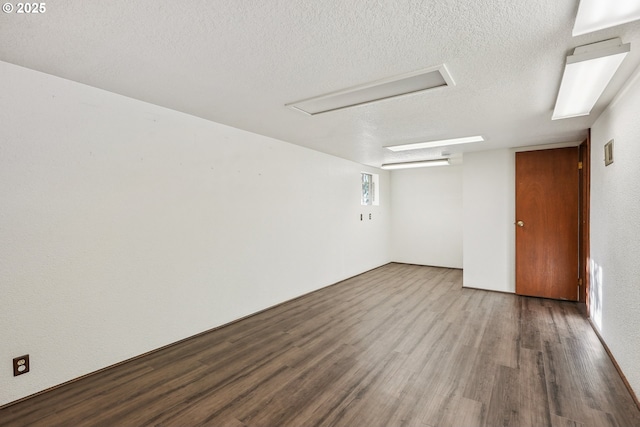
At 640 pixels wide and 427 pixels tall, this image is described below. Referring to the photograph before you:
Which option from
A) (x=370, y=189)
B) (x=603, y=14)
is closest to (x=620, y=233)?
(x=603, y=14)

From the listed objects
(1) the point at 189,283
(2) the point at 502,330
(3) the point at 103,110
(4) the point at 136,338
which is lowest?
(2) the point at 502,330

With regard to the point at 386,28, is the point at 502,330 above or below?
below

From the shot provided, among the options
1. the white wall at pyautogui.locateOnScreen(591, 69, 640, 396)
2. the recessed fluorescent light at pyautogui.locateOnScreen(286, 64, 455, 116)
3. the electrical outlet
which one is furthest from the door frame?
the electrical outlet

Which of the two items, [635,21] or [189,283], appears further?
[189,283]

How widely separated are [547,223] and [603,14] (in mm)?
4002

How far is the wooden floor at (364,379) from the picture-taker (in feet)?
6.59

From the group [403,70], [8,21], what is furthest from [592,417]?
[8,21]

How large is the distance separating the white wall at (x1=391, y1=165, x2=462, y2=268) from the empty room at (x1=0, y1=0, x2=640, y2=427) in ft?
8.86

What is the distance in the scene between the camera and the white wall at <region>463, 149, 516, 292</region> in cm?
505

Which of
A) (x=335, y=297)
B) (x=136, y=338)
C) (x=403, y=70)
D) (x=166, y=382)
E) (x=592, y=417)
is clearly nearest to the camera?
(x=592, y=417)

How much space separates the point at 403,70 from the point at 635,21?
4.12ft

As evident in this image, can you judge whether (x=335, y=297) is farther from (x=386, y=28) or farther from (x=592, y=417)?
(x=386, y=28)

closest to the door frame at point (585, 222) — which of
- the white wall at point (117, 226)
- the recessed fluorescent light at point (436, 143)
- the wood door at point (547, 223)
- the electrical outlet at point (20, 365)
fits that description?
the wood door at point (547, 223)

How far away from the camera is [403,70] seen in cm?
221
